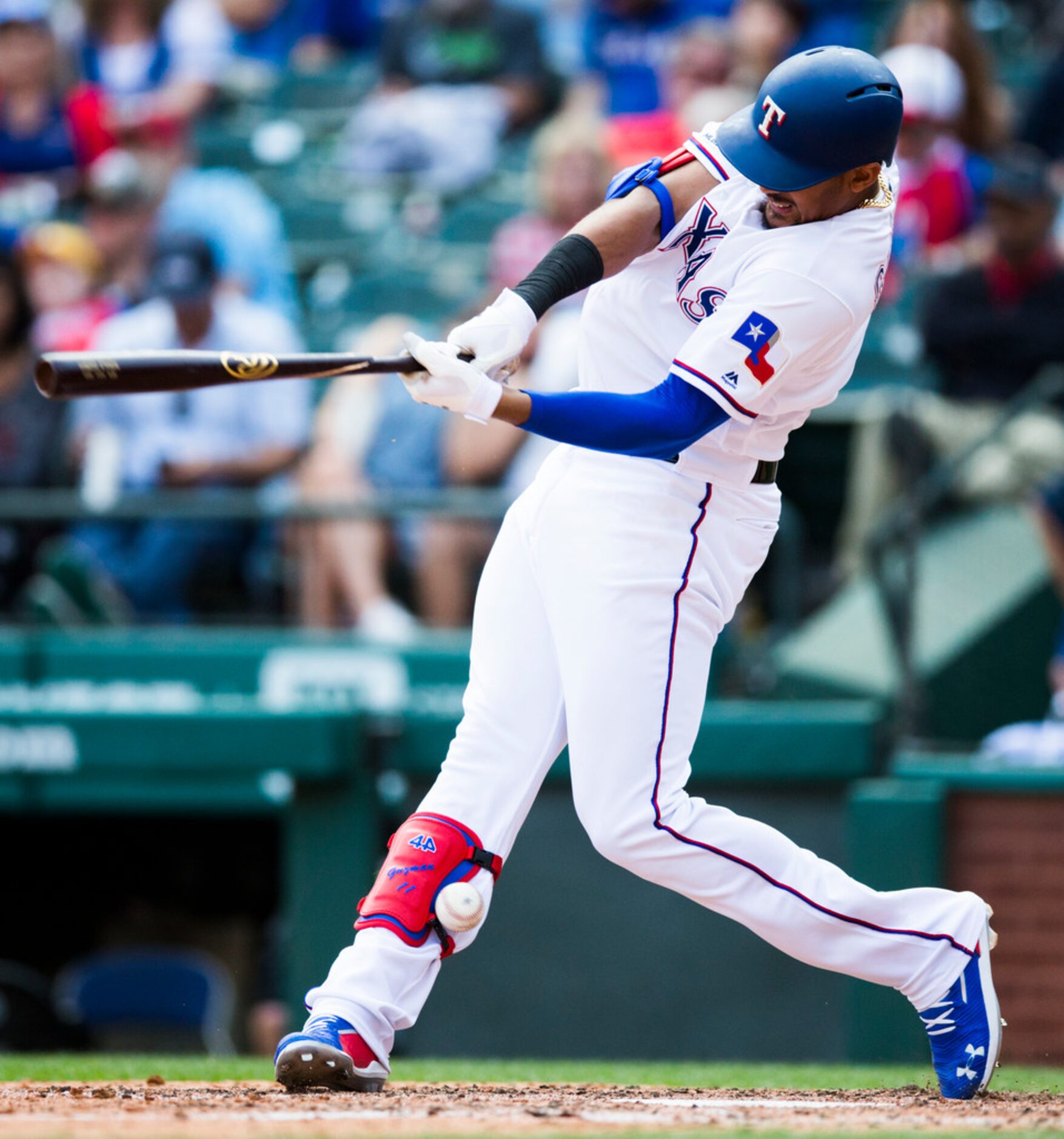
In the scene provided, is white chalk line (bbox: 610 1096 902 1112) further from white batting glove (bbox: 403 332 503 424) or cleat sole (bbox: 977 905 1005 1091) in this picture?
white batting glove (bbox: 403 332 503 424)

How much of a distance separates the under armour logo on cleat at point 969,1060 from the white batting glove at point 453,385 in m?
1.42

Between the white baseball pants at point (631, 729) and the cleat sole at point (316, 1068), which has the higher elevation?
the white baseball pants at point (631, 729)

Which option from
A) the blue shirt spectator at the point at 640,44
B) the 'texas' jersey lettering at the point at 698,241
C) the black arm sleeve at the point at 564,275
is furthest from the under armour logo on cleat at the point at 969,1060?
the blue shirt spectator at the point at 640,44

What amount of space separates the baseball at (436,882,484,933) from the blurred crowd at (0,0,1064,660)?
6.19ft

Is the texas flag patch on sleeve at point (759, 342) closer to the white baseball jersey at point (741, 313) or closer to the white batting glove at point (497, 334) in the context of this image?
the white baseball jersey at point (741, 313)

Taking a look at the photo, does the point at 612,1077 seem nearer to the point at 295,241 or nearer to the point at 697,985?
the point at 697,985

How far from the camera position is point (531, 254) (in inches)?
266

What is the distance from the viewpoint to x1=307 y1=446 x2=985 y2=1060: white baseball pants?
10.0ft

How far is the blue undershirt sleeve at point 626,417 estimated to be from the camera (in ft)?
9.52

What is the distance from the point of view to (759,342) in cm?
292

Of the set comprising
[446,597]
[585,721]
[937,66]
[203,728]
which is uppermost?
[937,66]

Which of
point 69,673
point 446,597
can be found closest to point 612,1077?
point 446,597

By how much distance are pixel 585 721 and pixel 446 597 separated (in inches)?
113

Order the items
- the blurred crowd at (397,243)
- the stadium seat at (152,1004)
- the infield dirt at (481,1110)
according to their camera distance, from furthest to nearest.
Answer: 1. the stadium seat at (152,1004)
2. the blurred crowd at (397,243)
3. the infield dirt at (481,1110)
